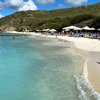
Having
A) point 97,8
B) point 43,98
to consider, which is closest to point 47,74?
point 43,98

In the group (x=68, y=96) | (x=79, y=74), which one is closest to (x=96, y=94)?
(x=68, y=96)

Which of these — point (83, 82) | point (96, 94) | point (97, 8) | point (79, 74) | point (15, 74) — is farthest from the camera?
point (97, 8)

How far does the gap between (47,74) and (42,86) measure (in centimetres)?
278

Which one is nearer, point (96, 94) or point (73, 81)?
point (96, 94)

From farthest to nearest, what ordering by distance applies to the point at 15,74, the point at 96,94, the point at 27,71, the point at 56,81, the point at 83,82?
the point at 27,71 → the point at 15,74 → the point at 56,81 → the point at 83,82 → the point at 96,94

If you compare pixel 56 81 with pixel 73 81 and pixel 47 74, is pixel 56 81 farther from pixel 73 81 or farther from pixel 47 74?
pixel 47 74

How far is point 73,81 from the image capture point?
13125 mm

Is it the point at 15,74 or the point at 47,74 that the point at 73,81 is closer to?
the point at 47,74

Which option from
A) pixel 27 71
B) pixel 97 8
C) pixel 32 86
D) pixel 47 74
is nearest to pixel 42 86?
pixel 32 86

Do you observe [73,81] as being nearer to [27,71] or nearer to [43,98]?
[43,98]

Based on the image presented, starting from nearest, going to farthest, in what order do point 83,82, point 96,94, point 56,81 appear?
point 96,94
point 83,82
point 56,81

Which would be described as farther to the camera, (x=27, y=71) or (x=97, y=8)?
(x=97, y=8)

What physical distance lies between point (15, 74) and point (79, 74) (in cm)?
388

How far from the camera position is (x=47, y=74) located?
15.3 meters
